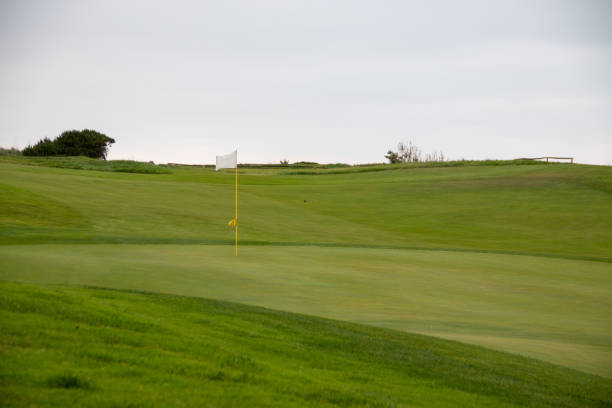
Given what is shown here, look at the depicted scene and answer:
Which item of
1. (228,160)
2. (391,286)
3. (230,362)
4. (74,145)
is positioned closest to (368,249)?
(228,160)

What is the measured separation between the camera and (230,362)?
225 inches

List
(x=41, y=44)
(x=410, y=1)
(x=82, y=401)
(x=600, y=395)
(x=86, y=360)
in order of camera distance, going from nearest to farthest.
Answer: (x=82, y=401) < (x=86, y=360) < (x=600, y=395) < (x=41, y=44) < (x=410, y=1)

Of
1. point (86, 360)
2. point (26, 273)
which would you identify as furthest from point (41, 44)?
point (86, 360)

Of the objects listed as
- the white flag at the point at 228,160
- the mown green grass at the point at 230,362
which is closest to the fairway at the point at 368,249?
the mown green grass at the point at 230,362

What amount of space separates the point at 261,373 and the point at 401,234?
78.0ft

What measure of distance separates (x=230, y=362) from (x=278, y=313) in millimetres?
3271

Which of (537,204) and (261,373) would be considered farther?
(537,204)

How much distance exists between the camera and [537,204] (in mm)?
35000

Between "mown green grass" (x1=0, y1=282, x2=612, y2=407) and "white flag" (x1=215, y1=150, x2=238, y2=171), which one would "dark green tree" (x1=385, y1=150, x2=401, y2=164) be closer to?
"white flag" (x1=215, y1=150, x2=238, y2=171)

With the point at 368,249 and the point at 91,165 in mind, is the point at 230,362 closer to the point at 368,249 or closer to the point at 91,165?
the point at 368,249

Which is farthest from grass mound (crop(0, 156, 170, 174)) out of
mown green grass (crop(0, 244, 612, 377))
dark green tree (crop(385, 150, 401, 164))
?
dark green tree (crop(385, 150, 401, 164))

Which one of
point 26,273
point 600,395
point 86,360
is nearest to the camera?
point 86,360

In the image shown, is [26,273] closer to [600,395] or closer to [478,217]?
[600,395]

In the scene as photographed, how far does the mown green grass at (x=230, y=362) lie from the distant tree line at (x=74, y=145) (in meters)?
80.3
